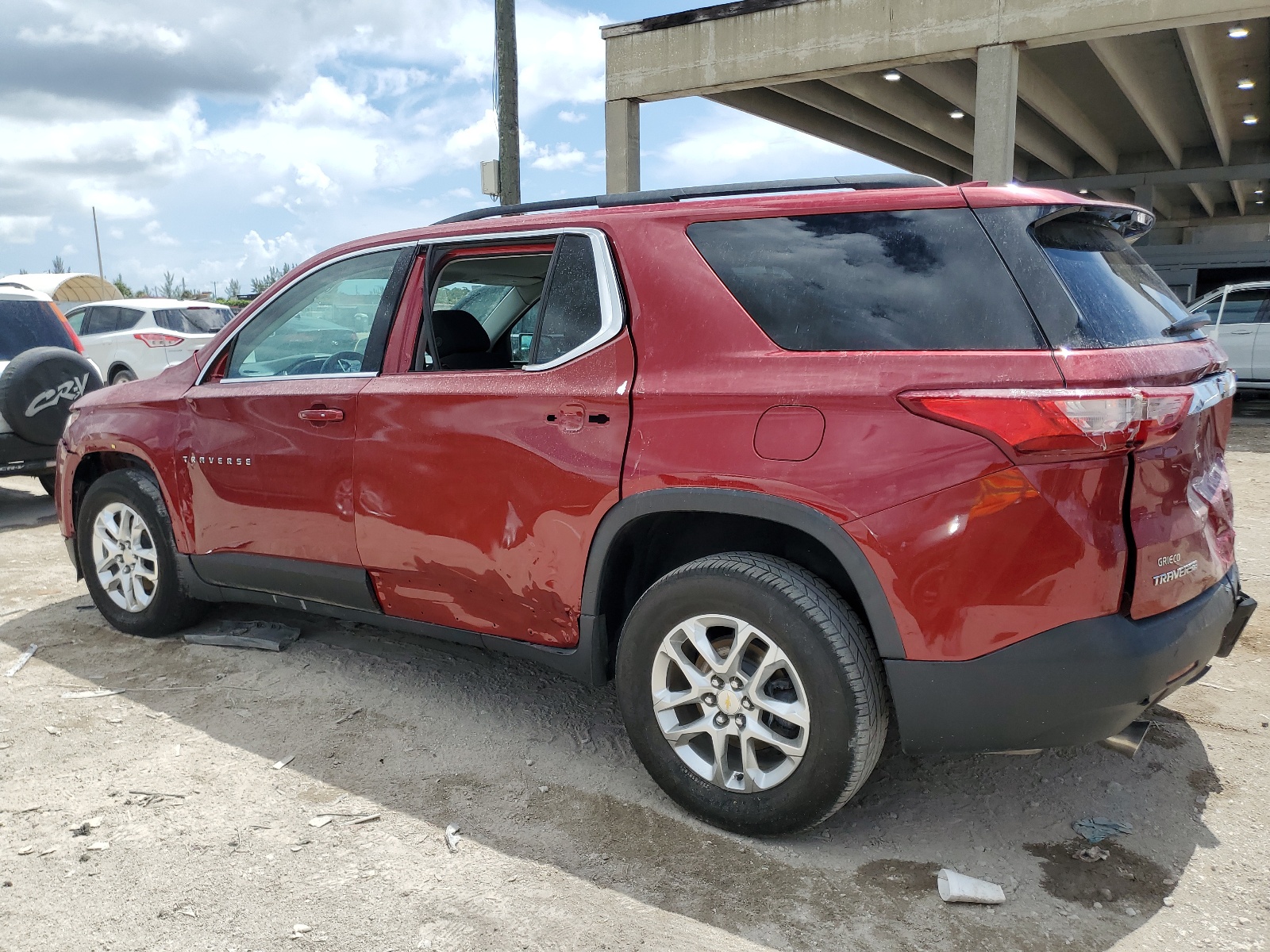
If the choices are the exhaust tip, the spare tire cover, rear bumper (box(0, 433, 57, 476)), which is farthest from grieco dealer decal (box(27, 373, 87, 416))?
the exhaust tip

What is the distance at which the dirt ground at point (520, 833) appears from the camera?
2.32 meters

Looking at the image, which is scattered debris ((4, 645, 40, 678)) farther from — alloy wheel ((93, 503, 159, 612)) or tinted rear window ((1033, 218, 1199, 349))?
tinted rear window ((1033, 218, 1199, 349))

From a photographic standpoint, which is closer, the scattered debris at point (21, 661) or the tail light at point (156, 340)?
the scattered debris at point (21, 661)

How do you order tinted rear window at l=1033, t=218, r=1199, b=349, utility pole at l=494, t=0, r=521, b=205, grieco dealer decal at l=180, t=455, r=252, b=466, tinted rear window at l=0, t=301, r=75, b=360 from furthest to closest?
1. utility pole at l=494, t=0, r=521, b=205
2. tinted rear window at l=0, t=301, r=75, b=360
3. grieco dealer decal at l=180, t=455, r=252, b=466
4. tinted rear window at l=1033, t=218, r=1199, b=349

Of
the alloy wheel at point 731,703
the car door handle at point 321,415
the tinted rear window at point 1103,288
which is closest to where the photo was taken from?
the tinted rear window at point 1103,288

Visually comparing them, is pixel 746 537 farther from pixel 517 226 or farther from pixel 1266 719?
pixel 1266 719

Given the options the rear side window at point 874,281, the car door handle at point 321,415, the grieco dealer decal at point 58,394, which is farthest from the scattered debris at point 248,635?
the grieco dealer decal at point 58,394

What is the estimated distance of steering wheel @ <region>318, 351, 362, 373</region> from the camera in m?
3.59

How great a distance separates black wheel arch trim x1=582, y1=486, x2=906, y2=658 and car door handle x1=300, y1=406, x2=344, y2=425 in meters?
1.20

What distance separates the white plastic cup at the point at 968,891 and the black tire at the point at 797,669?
0.32m

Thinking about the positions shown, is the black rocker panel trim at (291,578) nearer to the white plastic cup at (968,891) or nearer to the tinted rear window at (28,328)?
the white plastic cup at (968,891)

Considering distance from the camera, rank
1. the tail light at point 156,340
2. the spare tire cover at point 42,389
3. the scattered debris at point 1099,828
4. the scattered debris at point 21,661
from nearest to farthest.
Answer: the scattered debris at point 1099,828 → the scattered debris at point 21,661 → the spare tire cover at point 42,389 → the tail light at point 156,340

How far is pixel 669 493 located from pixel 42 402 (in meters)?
5.75

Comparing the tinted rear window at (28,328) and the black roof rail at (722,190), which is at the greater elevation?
the black roof rail at (722,190)
